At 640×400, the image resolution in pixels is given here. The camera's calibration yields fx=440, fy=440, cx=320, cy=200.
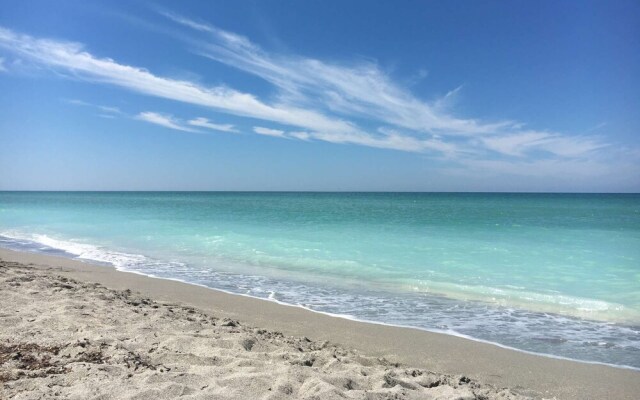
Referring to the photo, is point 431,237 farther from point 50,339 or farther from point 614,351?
point 50,339

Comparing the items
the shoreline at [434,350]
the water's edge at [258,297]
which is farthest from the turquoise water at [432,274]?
the shoreline at [434,350]

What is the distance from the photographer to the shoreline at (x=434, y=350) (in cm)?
448

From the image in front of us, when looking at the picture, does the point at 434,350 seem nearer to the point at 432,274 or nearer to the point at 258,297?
the point at 258,297

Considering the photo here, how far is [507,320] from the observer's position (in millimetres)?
6922

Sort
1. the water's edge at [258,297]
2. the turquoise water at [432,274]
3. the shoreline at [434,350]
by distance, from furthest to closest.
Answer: the turquoise water at [432,274] < the water's edge at [258,297] < the shoreline at [434,350]

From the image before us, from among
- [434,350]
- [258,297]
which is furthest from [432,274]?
[434,350]

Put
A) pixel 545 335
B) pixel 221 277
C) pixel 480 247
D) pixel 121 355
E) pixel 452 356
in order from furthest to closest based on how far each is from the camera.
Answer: pixel 480 247, pixel 221 277, pixel 545 335, pixel 452 356, pixel 121 355

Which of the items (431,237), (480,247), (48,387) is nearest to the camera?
(48,387)

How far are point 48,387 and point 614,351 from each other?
6.20 metres

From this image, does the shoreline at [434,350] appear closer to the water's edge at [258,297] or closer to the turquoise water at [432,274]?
the water's edge at [258,297]

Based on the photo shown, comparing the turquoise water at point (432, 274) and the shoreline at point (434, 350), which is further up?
the shoreline at point (434, 350)

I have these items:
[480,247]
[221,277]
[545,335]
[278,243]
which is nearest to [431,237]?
[480,247]

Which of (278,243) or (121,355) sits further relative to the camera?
(278,243)

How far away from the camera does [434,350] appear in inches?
214
